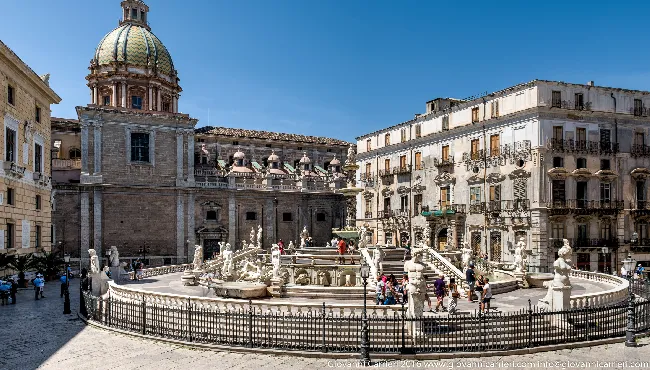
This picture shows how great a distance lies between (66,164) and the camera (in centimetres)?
4175

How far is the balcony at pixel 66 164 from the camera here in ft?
135

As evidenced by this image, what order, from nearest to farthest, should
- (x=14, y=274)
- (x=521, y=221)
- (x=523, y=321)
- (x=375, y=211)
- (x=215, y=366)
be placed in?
(x=215, y=366)
(x=523, y=321)
(x=14, y=274)
(x=521, y=221)
(x=375, y=211)

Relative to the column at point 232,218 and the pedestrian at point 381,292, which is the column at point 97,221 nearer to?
the column at point 232,218

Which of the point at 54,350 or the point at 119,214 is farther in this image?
the point at 119,214

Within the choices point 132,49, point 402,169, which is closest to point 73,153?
point 132,49

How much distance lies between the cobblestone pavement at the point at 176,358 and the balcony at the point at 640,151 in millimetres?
24680

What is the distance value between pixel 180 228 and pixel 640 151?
1370 inches

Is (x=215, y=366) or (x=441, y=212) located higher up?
(x=441, y=212)

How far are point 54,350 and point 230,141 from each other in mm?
38201

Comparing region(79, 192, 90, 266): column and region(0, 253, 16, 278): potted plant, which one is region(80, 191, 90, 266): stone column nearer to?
region(79, 192, 90, 266): column

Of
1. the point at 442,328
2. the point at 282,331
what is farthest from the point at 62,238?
the point at 442,328

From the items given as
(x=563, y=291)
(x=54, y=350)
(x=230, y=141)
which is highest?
(x=230, y=141)

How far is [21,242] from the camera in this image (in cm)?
2636

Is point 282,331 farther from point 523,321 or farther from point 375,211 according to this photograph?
point 375,211
